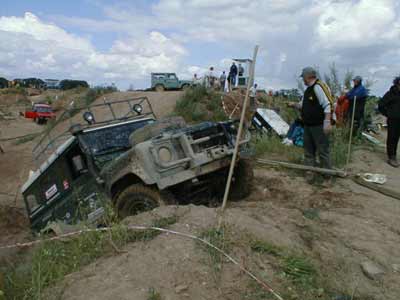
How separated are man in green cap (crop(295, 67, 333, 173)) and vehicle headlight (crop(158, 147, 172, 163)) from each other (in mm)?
2750

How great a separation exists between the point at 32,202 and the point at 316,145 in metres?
5.13

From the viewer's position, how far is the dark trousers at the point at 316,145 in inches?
268

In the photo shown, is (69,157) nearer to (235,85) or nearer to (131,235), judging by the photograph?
(131,235)

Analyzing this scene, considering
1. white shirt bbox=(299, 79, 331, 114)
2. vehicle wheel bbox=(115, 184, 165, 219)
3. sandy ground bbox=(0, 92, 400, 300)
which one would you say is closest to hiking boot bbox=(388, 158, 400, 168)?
sandy ground bbox=(0, 92, 400, 300)

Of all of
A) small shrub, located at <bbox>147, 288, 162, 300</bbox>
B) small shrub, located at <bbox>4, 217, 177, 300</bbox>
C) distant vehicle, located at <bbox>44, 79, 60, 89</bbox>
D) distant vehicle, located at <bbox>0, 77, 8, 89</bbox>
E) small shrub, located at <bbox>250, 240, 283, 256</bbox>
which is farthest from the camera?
distant vehicle, located at <bbox>0, 77, 8, 89</bbox>

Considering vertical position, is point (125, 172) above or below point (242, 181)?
above

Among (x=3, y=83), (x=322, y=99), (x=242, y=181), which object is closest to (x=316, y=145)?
(x=322, y=99)

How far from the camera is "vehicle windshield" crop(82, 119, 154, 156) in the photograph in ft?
20.0

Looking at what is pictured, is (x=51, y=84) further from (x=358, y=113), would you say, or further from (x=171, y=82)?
(x=358, y=113)

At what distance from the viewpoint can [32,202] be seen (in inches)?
293

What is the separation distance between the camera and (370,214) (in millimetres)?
5559

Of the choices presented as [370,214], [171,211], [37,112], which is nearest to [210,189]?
[171,211]

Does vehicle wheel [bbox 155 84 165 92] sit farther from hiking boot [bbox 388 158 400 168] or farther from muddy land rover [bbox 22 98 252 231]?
muddy land rover [bbox 22 98 252 231]

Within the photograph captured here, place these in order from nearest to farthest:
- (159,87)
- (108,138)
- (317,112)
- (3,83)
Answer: (108,138)
(317,112)
(159,87)
(3,83)
